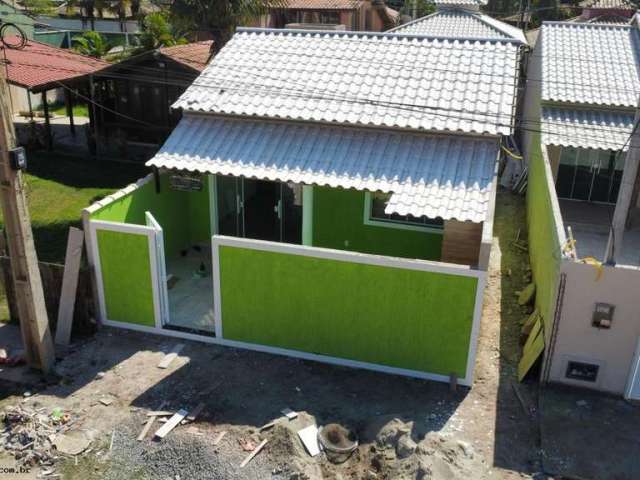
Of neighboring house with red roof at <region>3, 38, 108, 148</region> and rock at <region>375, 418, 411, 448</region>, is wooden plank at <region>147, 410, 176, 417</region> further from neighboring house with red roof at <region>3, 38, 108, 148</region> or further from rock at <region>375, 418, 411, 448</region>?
neighboring house with red roof at <region>3, 38, 108, 148</region>

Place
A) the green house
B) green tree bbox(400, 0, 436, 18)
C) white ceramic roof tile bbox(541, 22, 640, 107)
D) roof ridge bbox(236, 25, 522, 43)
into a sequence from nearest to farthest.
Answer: the green house
roof ridge bbox(236, 25, 522, 43)
white ceramic roof tile bbox(541, 22, 640, 107)
green tree bbox(400, 0, 436, 18)

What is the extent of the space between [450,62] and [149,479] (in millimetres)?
10056

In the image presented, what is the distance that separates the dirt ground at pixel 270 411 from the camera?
8.25 metres

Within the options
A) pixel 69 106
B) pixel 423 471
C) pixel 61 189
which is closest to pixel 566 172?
pixel 423 471

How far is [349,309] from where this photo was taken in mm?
10133

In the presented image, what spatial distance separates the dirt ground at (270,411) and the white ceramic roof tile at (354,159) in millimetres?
2860

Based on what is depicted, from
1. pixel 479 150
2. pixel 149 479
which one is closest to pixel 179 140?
pixel 479 150

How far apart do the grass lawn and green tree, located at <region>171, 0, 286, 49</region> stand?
5.06 meters

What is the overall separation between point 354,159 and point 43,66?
16417 mm

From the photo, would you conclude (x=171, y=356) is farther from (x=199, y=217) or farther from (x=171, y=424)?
(x=199, y=217)

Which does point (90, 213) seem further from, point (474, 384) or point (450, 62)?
point (450, 62)

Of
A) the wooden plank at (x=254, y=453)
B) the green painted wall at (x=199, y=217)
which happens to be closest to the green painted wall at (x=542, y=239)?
the wooden plank at (x=254, y=453)

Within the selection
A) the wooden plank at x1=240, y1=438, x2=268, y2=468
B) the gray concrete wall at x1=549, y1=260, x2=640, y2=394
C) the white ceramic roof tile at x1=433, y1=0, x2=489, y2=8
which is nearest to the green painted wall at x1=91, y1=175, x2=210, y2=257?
the wooden plank at x1=240, y1=438, x2=268, y2=468

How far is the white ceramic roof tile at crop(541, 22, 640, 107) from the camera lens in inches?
659
